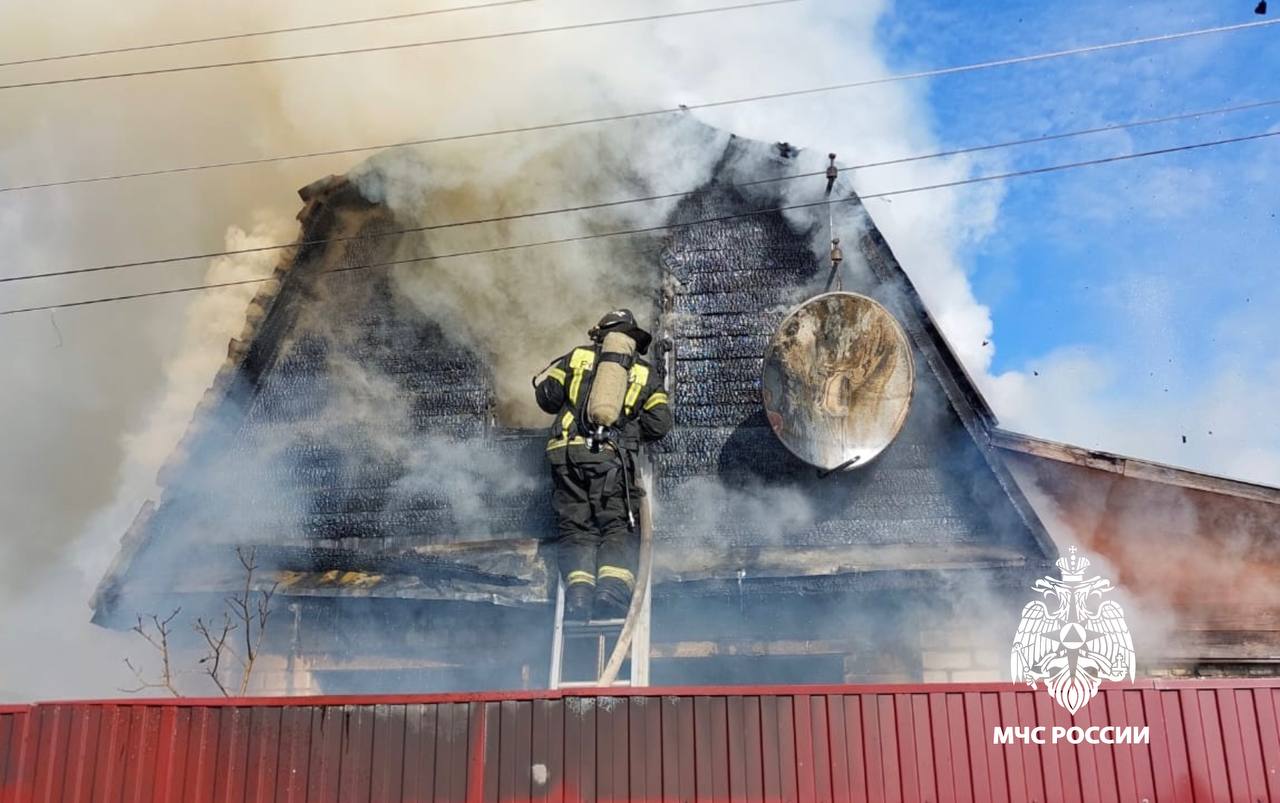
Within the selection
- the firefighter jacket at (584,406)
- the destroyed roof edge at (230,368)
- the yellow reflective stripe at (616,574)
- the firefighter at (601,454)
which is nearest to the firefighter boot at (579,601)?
the firefighter at (601,454)

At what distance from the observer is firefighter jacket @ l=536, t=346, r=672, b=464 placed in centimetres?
875

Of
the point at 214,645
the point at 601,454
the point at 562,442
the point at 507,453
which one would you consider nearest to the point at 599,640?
the point at 601,454

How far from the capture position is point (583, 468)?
866 cm

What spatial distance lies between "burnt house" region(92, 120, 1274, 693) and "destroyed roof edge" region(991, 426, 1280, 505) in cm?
9

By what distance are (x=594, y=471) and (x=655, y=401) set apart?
789mm

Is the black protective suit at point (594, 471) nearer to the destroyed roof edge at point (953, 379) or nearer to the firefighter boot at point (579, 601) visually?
the firefighter boot at point (579, 601)

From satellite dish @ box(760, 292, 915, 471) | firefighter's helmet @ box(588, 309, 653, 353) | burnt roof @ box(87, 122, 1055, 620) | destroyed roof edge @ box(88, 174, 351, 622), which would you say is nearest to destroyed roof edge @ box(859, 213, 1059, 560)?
burnt roof @ box(87, 122, 1055, 620)

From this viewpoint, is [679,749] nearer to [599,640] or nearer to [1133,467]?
[599,640]

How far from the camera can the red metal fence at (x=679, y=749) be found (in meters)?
6.13

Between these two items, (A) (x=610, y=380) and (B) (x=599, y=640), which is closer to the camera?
(B) (x=599, y=640)

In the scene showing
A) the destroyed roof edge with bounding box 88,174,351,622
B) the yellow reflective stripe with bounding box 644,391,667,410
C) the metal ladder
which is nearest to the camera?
the metal ladder

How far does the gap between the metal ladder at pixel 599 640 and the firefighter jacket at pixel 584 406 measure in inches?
43.1

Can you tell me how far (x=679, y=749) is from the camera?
6293 mm

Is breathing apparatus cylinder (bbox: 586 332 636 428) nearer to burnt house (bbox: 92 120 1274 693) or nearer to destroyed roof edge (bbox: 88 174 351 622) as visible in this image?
burnt house (bbox: 92 120 1274 693)
